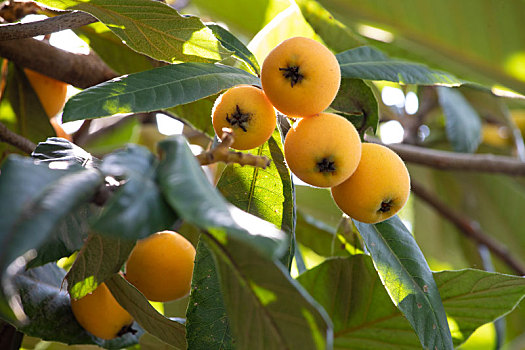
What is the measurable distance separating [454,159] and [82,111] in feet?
→ 5.15

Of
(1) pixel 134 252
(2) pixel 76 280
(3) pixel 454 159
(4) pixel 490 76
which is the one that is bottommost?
(2) pixel 76 280

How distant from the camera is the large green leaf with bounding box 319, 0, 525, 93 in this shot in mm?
793

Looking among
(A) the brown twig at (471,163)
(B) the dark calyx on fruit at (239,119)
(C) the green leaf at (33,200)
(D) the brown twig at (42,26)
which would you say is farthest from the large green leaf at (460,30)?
(A) the brown twig at (471,163)

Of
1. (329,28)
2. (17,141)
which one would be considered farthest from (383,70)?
(17,141)

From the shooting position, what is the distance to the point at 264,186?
3.50 feet

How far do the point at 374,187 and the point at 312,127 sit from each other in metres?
0.15

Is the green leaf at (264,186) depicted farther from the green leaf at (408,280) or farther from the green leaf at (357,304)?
the green leaf at (357,304)

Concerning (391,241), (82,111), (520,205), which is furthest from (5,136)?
(520,205)

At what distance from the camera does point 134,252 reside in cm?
112

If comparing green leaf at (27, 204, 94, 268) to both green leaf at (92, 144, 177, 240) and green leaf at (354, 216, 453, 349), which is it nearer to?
green leaf at (92, 144, 177, 240)

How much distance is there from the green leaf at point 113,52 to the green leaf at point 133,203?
967mm

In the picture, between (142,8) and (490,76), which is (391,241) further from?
(142,8)

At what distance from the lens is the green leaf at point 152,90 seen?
84 cm

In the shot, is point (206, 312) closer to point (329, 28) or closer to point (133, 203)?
point (133, 203)
